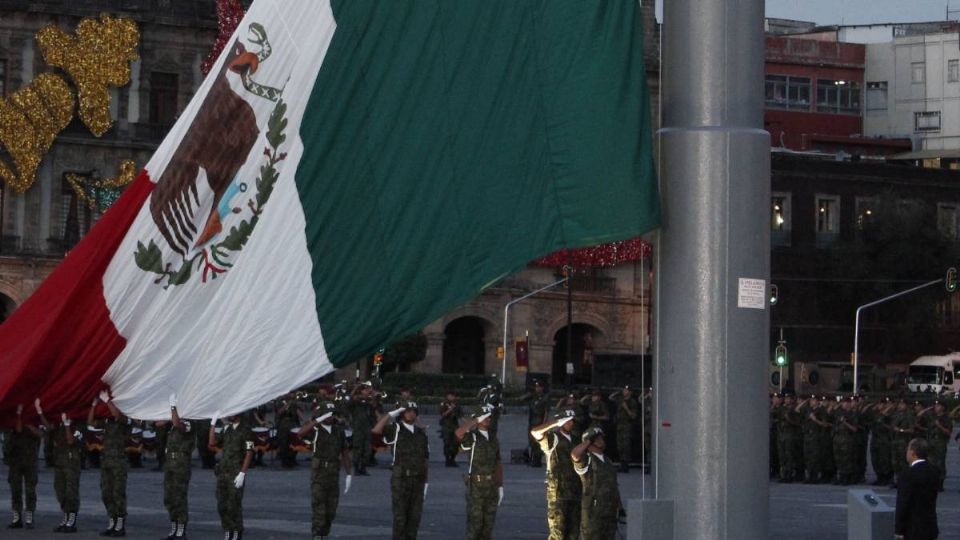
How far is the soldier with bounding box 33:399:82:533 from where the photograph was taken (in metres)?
21.6

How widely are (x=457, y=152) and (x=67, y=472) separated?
1342 cm

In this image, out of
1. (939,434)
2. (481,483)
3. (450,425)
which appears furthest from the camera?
(450,425)

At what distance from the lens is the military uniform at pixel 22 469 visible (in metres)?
22.1

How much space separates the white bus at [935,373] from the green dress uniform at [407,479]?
5575 cm

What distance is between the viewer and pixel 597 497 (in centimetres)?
1792

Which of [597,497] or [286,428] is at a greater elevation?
[286,428]

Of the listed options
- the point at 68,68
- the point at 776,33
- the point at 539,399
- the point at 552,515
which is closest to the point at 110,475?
the point at 552,515

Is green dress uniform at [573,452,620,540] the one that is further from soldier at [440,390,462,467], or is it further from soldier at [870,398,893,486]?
soldier at [440,390,462,467]

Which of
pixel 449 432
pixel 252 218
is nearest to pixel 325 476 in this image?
pixel 252 218

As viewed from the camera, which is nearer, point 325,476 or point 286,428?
point 325,476

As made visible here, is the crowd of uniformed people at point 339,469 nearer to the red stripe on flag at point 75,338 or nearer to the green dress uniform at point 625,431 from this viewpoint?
the red stripe on flag at point 75,338

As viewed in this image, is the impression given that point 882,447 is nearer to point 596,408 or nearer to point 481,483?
point 596,408

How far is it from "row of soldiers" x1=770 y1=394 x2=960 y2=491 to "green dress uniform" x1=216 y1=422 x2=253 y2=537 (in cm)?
1598

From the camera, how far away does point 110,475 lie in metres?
21.5
